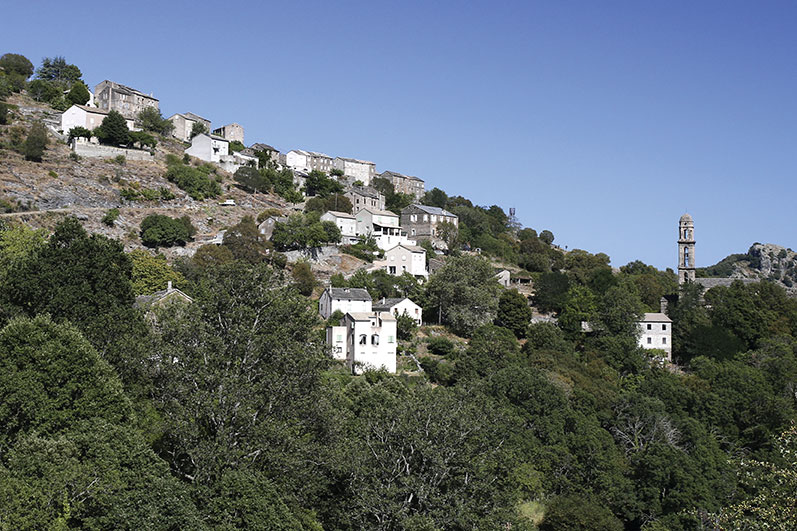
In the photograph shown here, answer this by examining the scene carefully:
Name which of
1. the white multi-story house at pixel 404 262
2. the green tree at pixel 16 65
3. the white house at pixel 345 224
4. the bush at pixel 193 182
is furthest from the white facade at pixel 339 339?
the green tree at pixel 16 65

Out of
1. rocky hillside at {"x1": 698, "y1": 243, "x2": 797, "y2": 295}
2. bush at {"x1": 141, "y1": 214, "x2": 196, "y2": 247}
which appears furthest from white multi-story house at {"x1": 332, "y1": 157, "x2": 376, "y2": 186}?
rocky hillside at {"x1": 698, "y1": 243, "x2": 797, "y2": 295}

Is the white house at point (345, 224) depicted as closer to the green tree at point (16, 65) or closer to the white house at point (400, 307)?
the white house at point (400, 307)

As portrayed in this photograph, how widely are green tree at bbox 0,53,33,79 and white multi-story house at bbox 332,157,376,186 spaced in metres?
45.2

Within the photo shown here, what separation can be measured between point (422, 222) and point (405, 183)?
→ 30.8 m

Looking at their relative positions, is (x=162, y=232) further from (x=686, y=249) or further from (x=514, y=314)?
(x=686, y=249)

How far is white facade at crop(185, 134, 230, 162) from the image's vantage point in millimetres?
96875

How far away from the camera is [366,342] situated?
51.0 m

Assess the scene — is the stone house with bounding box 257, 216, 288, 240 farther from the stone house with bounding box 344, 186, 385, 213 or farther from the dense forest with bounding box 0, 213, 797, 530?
the dense forest with bounding box 0, 213, 797, 530

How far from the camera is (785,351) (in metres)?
57.8

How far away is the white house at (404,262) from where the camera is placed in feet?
234

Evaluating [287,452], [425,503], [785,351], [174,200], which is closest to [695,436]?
[785,351]

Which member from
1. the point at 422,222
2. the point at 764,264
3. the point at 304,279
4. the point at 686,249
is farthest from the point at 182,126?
the point at 764,264

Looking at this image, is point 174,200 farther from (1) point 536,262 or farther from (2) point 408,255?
(1) point 536,262

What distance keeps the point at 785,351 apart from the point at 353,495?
45.1 meters
